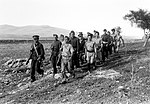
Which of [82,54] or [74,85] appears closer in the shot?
[74,85]

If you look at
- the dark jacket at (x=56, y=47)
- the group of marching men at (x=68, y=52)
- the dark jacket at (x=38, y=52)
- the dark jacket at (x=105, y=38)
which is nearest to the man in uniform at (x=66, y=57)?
the group of marching men at (x=68, y=52)

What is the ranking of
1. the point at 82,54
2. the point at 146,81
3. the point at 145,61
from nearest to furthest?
1. the point at 146,81
2. the point at 145,61
3. the point at 82,54

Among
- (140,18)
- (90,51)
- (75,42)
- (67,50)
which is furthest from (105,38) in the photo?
(140,18)

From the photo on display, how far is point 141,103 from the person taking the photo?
7668 mm

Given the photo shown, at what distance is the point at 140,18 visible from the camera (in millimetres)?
60312

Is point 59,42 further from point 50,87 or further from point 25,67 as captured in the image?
point 25,67

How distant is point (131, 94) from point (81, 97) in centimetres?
161

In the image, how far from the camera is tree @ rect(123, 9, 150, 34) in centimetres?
5894

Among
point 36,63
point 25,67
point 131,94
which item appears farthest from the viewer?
point 25,67

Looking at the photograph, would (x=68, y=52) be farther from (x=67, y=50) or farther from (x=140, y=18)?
(x=140, y=18)

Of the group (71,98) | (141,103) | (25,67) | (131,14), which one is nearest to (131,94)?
(141,103)

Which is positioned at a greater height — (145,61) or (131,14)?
(131,14)

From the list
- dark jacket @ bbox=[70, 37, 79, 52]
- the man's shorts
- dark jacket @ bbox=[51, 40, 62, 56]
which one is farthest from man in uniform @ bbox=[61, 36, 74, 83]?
dark jacket @ bbox=[70, 37, 79, 52]

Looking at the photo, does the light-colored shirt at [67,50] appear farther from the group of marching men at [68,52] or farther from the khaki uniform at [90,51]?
the khaki uniform at [90,51]
